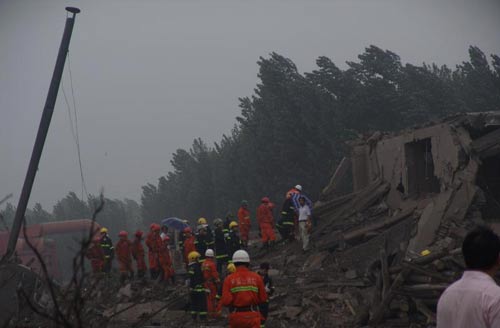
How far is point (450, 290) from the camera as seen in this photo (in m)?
3.03

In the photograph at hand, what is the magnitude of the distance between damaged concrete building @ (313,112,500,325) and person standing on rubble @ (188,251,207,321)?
3444mm

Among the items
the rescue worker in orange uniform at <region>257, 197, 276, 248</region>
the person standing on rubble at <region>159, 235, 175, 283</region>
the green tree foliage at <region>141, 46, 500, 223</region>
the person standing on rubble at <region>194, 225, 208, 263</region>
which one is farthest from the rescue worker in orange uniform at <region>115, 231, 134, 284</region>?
the green tree foliage at <region>141, 46, 500, 223</region>

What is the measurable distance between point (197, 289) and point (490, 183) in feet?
26.6

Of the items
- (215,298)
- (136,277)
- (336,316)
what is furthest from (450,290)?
(136,277)

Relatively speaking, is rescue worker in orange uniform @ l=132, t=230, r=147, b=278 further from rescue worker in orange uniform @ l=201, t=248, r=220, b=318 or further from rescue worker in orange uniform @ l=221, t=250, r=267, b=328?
rescue worker in orange uniform @ l=221, t=250, r=267, b=328

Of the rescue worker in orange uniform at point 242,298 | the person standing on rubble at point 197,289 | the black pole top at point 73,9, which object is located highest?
the black pole top at point 73,9

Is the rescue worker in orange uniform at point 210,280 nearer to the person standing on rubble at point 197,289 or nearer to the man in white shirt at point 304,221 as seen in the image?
the person standing on rubble at point 197,289

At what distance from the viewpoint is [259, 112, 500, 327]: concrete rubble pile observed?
10.4 m

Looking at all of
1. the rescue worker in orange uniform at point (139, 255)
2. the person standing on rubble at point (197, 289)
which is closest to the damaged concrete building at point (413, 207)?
the person standing on rubble at point (197, 289)

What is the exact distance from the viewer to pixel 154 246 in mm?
16703

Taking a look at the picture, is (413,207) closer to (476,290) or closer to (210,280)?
(210,280)

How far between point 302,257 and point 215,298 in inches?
149

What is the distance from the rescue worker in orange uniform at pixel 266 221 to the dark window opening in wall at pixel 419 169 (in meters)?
4.04

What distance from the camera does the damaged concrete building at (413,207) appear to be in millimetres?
10414
